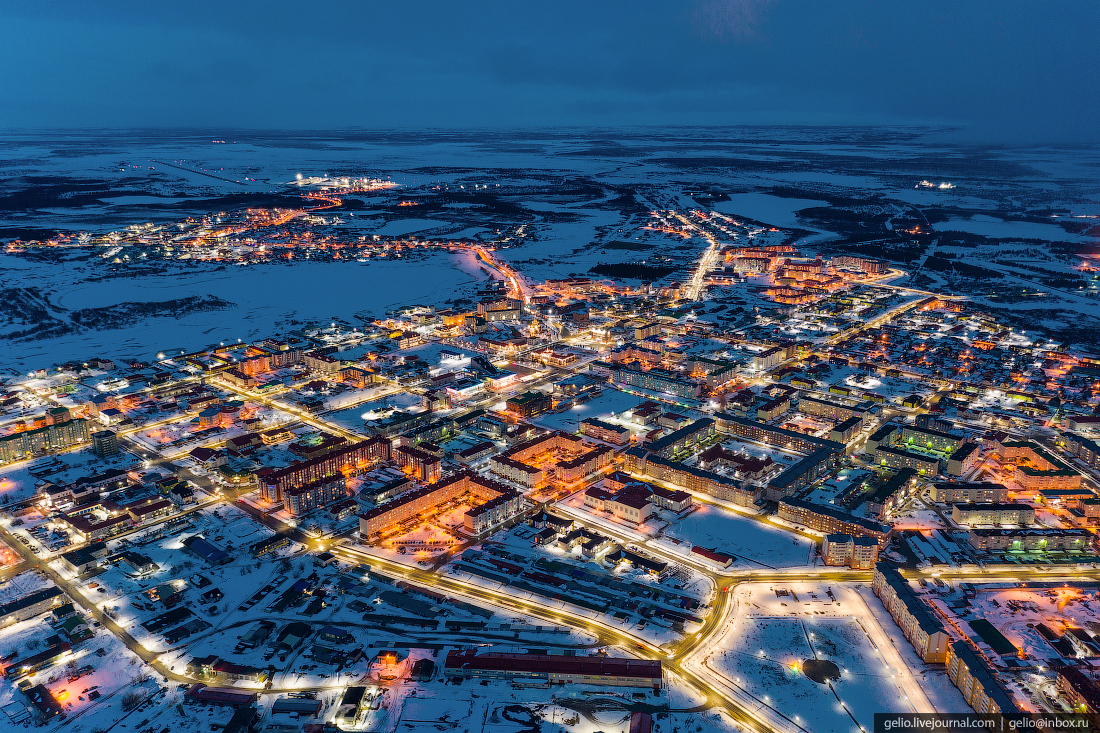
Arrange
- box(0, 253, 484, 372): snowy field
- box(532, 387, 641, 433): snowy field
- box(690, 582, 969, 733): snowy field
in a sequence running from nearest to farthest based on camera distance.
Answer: box(690, 582, 969, 733): snowy field < box(532, 387, 641, 433): snowy field < box(0, 253, 484, 372): snowy field

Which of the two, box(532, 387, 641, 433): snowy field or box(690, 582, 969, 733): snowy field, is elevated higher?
box(690, 582, 969, 733): snowy field

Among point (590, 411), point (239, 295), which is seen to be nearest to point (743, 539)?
point (590, 411)

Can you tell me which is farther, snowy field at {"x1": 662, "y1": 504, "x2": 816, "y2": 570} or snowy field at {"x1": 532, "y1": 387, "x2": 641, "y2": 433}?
snowy field at {"x1": 532, "y1": 387, "x2": 641, "y2": 433}

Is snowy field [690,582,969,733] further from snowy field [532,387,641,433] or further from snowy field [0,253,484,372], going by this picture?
snowy field [0,253,484,372]

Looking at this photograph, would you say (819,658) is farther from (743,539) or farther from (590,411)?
(590,411)

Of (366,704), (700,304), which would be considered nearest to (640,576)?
(366,704)

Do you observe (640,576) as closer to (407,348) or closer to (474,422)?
(474,422)

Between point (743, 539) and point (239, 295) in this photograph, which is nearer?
point (743, 539)

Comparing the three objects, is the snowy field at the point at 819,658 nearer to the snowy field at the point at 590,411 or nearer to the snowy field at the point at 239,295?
the snowy field at the point at 590,411

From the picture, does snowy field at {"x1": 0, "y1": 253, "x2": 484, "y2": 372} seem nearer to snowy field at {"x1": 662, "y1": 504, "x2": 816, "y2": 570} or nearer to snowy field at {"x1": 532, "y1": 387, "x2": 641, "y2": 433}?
snowy field at {"x1": 532, "y1": 387, "x2": 641, "y2": 433}

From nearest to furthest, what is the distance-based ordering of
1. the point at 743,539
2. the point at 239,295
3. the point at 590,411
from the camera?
the point at 743,539 → the point at 590,411 → the point at 239,295

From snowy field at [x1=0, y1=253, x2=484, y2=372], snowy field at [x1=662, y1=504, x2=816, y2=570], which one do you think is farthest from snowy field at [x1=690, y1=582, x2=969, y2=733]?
snowy field at [x1=0, y1=253, x2=484, y2=372]

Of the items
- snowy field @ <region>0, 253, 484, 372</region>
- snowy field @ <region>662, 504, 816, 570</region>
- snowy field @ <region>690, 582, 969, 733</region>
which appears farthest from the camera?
snowy field @ <region>0, 253, 484, 372</region>
